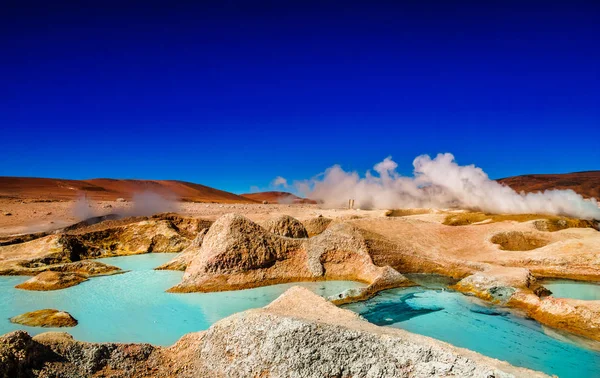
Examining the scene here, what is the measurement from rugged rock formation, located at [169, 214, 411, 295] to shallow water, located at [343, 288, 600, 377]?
1.45 m

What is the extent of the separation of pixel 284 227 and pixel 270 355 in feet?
44.6

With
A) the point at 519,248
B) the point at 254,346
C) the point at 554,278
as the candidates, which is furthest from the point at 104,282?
the point at 519,248

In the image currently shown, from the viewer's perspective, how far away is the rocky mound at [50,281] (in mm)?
14381

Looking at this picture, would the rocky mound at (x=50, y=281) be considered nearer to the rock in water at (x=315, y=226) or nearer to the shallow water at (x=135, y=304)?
the shallow water at (x=135, y=304)

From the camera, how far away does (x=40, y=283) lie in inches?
572

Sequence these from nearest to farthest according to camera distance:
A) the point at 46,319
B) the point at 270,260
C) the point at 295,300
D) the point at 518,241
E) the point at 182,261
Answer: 1. the point at 295,300
2. the point at 46,319
3. the point at 270,260
4. the point at 182,261
5. the point at 518,241

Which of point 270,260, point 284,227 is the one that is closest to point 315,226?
point 284,227

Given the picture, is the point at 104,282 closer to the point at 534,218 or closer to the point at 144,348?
the point at 144,348

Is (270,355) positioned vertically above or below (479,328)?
above

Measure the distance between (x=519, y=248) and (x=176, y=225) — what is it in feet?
71.4

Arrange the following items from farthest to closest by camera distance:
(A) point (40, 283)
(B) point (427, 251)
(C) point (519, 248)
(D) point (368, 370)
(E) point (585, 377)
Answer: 1. (C) point (519, 248)
2. (B) point (427, 251)
3. (A) point (40, 283)
4. (E) point (585, 377)
5. (D) point (368, 370)

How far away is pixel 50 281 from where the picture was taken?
14695 mm

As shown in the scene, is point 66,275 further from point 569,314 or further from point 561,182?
point 561,182

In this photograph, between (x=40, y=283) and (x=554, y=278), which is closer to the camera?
(x=40, y=283)
